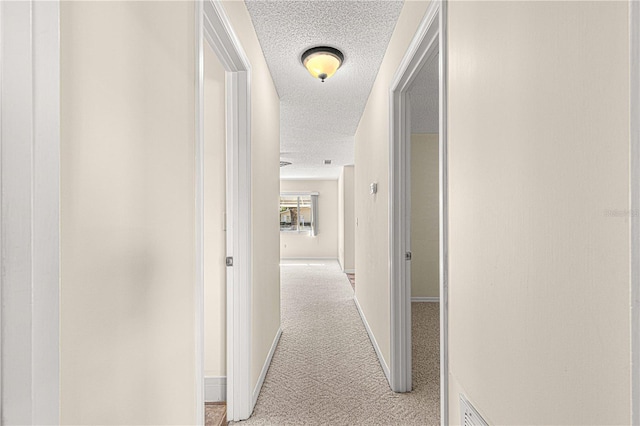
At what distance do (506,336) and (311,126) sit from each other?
151 inches

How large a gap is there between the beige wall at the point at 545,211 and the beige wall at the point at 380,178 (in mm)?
905

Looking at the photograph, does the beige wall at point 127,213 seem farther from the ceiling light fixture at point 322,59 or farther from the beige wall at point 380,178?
the ceiling light fixture at point 322,59

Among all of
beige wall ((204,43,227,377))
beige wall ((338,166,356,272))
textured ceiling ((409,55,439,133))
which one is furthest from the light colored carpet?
beige wall ((338,166,356,272))

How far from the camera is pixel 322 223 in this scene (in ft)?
32.7

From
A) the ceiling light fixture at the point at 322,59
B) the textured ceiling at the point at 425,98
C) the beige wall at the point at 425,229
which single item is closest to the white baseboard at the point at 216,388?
the ceiling light fixture at the point at 322,59

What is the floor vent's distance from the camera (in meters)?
1.01

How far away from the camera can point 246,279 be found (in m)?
2.01

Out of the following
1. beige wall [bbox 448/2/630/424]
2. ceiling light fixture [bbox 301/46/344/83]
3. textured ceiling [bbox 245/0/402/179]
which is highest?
textured ceiling [bbox 245/0/402/179]

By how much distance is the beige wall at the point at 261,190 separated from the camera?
6.90 feet

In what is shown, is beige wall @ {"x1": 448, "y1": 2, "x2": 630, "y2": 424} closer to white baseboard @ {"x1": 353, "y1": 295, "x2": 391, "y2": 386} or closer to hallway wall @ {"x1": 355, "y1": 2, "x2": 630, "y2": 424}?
hallway wall @ {"x1": 355, "y1": 2, "x2": 630, "y2": 424}

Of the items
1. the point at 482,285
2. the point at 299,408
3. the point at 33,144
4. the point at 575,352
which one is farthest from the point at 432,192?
the point at 33,144

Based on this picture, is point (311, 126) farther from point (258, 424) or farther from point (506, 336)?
point (506, 336)

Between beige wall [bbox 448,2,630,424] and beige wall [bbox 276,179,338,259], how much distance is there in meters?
8.83

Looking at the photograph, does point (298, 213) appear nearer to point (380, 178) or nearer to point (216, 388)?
point (380, 178)
